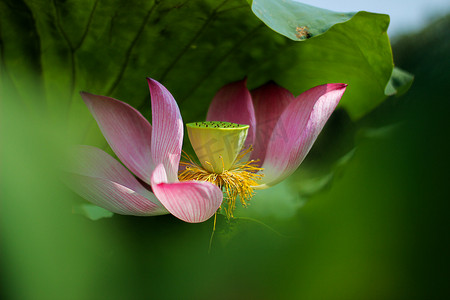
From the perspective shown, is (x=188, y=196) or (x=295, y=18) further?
(x=295, y=18)

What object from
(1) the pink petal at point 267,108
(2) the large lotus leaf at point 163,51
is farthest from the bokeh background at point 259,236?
(1) the pink petal at point 267,108

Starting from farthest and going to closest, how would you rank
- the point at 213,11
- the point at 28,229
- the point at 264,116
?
the point at 264,116
the point at 213,11
the point at 28,229

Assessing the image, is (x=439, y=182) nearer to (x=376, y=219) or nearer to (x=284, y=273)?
(x=376, y=219)

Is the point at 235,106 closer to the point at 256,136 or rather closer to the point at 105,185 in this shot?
the point at 256,136

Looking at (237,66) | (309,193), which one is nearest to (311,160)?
(309,193)

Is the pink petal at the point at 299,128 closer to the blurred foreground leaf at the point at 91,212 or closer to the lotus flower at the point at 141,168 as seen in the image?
the lotus flower at the point at 141,168

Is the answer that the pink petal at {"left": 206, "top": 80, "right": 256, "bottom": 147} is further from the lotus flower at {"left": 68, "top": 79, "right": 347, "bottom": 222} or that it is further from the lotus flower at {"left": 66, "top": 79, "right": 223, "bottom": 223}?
the lotus flower at {"left": 66, "top": 79, "right": 223, "bottom": 223}

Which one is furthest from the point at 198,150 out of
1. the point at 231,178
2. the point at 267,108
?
the point at 267,108
